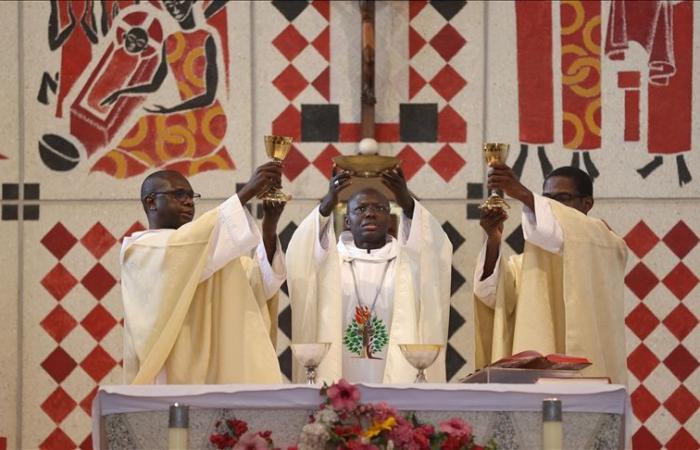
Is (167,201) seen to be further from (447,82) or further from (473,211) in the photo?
(447,82)

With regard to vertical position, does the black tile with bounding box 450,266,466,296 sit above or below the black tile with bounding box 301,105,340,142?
below

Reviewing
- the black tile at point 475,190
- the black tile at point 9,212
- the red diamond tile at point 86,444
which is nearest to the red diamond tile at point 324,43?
the black tile at point 475,190

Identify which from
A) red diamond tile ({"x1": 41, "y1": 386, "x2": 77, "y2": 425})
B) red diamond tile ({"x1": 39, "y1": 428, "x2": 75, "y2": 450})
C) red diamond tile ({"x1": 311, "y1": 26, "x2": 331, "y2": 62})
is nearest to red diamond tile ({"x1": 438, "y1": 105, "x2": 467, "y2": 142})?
red diamond tile ({"x1": 311, "y1": 26, "x2": 331, "y2": 62})

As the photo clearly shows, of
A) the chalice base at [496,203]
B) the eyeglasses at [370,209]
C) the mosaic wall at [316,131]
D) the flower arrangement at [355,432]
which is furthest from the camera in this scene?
the mosaic wall at [316,131]

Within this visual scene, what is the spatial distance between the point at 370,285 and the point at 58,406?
2.11 meters

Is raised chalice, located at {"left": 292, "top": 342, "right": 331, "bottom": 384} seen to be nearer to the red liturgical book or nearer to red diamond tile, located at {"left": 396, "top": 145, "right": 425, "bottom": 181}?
the red liturgical book

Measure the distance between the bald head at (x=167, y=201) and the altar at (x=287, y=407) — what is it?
173 cm

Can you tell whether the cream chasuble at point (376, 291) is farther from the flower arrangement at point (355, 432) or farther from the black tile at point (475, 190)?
the flower arrangement at point (355, 432)

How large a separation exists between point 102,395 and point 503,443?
1.39 m

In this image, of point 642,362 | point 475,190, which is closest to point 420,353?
point 475,190

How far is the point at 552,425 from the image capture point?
493 centimetres

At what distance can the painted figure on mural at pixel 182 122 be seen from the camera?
854 centimetres

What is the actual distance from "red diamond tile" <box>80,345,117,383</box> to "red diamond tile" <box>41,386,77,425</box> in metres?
0.18

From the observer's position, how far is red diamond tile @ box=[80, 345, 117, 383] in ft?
27.6
